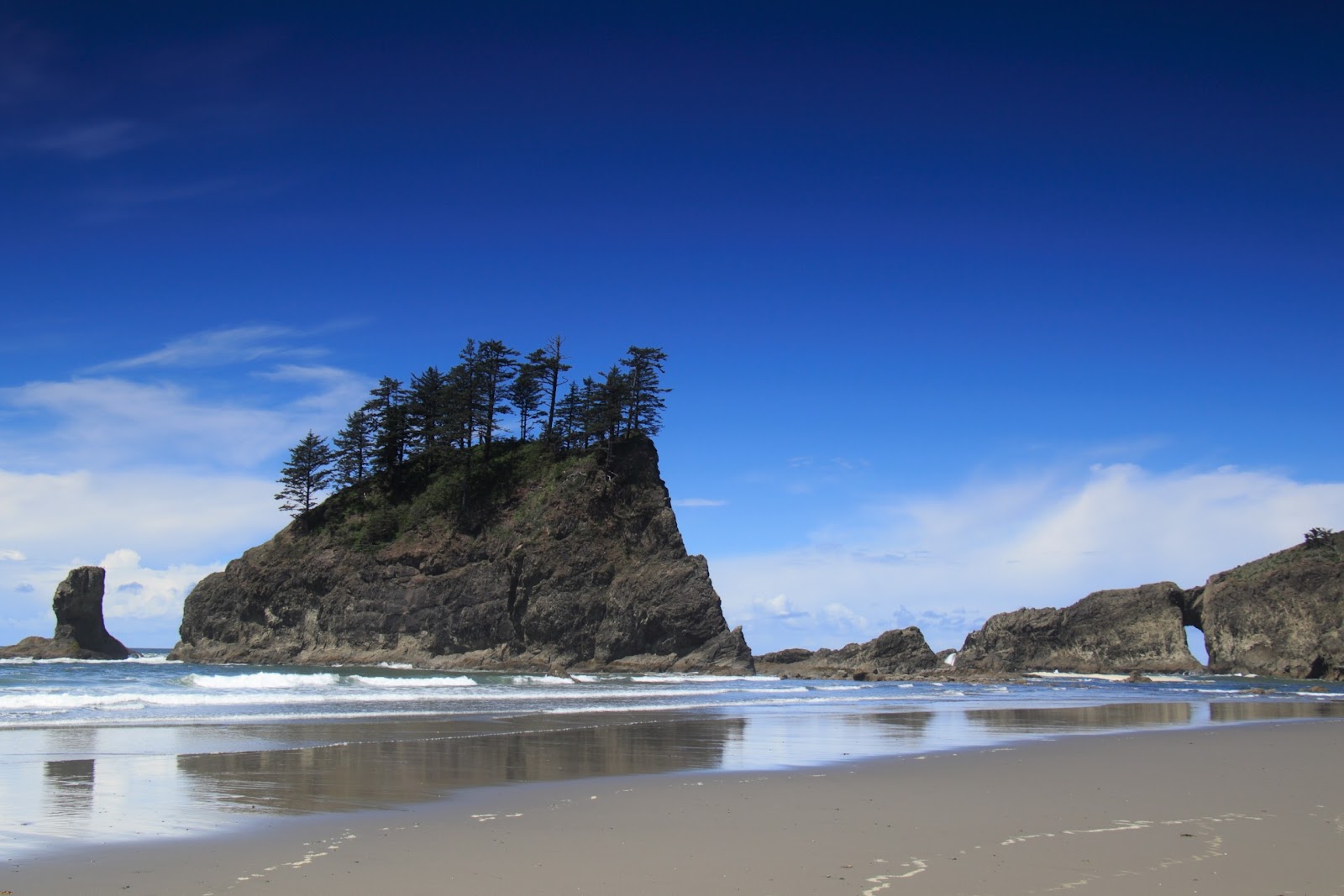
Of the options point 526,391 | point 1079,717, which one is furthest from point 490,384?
point 1079,717

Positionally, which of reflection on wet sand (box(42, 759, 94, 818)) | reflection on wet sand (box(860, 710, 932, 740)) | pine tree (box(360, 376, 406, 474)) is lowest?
reflection on wet sand (box(860, 710, 932, 740))

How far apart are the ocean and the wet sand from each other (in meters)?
1.17

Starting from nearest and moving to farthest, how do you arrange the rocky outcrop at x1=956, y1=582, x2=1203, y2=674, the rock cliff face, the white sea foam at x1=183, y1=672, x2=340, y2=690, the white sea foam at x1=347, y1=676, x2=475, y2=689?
1. the white sea foam at x1=183, y1=672, x2=340, y2=690
2. the white sea foam at x1=347, y1=676, x2=475, y2=689
3. the rock cliff face
4. the rocky outcrop at x1=956, y1=582, x2=1203, y2=674

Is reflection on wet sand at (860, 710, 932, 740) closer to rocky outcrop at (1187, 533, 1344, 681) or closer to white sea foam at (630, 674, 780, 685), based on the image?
white sea foam at (630, 674, 780, 685)

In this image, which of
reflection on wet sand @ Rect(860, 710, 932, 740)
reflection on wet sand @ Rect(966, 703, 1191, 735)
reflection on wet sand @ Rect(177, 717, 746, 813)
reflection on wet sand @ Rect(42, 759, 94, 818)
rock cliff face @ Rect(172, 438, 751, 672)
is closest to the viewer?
reflection on wet sand @ Rect(42, 759, 94, 818)

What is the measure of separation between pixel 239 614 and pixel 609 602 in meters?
29.5

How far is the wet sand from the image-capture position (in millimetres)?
6723

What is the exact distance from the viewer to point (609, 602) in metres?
60.6

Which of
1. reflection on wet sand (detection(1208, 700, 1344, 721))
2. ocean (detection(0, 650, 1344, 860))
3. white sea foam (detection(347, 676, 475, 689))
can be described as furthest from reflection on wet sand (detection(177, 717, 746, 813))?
white sea foam (detection(347, 676, 475, 689))

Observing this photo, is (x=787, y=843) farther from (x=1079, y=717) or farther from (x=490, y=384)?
(x=490, y=384)

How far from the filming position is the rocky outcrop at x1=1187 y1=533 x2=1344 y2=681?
7750cm

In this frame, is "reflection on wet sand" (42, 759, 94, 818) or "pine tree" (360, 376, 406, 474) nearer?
"reflection on wet sand" (42, 759, 94, 818)

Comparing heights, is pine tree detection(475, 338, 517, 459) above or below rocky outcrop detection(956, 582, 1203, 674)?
above

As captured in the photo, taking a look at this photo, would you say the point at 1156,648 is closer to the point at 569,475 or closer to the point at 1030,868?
the point at 569,475
